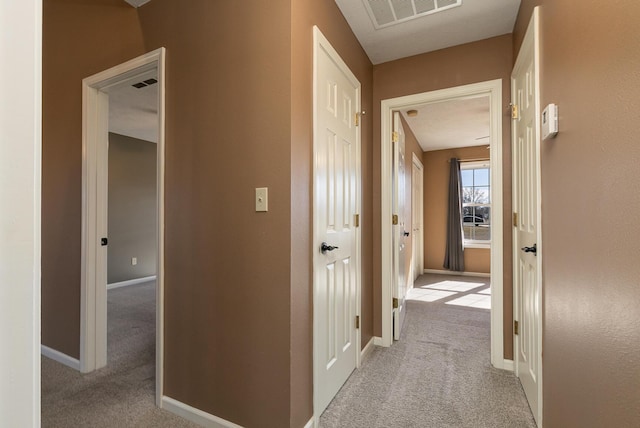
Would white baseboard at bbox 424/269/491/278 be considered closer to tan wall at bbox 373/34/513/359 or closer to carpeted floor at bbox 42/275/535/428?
carpeted floor at bbox 42/275/535/428

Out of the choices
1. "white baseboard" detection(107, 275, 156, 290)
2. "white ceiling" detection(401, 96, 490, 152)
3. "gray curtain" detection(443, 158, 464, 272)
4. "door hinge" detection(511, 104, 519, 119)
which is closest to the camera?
"door hinge" detection(511, 104, 519, 119)

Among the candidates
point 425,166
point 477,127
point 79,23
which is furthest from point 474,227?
point 79,23

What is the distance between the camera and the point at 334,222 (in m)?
1.87

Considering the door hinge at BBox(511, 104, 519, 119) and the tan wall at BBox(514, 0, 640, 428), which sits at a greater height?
the door hinge at BBox(511, 104, 519, 119)

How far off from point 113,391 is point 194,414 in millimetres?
685

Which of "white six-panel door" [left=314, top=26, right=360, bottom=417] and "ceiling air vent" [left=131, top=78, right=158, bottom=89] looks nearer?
"white six-panel door" [left=314, top=26, right=360, bottom=417]

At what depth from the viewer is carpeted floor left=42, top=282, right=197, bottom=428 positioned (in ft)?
5.49

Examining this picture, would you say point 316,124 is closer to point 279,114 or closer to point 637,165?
point 279,114

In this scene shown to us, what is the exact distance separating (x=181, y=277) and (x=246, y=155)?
80cm

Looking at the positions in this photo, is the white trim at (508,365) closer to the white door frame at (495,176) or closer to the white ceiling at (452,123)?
the white door frame at (495,176)

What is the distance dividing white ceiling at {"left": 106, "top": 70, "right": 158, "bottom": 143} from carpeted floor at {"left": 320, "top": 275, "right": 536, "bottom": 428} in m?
3.09

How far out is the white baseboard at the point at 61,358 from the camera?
2.25 m

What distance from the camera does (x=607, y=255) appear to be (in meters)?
0.89

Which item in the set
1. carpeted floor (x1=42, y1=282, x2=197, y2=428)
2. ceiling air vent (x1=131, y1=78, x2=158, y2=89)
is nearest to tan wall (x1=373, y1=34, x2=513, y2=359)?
carpeted floor (x1=42, y1=282, x2=197, y2=428)
